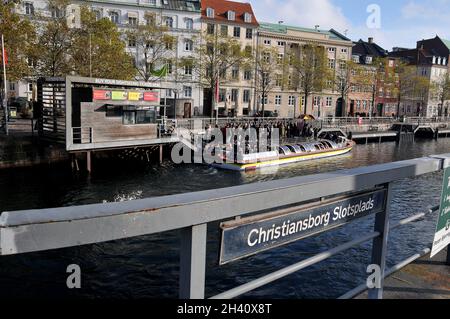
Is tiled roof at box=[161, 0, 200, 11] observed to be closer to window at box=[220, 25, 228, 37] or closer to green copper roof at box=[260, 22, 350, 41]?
window at box=[220, 25, 228, 37]

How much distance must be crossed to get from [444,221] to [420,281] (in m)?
0.61

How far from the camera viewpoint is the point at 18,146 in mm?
27797

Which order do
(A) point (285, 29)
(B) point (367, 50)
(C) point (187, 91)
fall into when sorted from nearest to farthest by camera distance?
(C) point (187, 91) → (A) point (285, 29) → (B) point (367, 50)

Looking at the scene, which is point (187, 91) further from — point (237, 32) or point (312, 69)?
point (312, 69)

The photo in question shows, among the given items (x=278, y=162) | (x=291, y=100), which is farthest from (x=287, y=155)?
(x=291, y=100)

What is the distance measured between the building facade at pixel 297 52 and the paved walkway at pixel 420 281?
6140 cm

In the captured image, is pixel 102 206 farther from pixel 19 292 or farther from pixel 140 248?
pixel 140 248

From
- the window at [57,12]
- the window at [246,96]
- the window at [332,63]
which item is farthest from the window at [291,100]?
the window at [57,12]

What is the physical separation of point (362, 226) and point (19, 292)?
11739 mm

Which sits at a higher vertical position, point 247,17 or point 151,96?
point 247,17

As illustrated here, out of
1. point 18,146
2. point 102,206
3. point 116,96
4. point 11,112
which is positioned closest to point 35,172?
point 18,146

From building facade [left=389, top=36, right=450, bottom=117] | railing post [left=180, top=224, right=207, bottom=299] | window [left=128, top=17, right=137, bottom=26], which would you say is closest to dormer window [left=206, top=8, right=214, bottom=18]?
window [left=128, top=17, right=137, bottom=26]

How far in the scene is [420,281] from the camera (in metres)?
4.11

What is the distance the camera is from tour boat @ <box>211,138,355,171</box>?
30.6 metres
